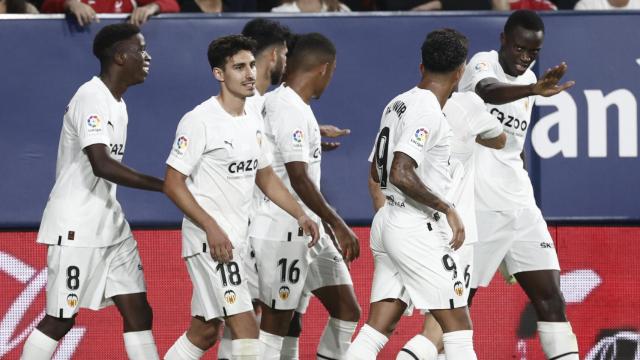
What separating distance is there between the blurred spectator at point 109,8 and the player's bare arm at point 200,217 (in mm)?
2276

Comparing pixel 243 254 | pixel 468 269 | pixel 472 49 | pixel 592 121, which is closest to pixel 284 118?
pixel 243 254

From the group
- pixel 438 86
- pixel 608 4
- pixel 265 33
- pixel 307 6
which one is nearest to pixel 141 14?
pixel 265 33

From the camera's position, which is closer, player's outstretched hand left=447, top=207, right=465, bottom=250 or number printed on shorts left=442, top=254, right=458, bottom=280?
player's outstretched hand left=447, top=207, right=465, bottom=250

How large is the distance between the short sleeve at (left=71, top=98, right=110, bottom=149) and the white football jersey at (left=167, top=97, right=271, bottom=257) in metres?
0.49

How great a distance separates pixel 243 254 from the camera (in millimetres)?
6477

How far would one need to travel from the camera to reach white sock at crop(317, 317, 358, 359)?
7320mm

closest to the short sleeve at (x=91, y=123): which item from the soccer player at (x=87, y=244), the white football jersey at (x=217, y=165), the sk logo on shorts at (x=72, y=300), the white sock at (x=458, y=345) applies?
the soccer player at (x=87, y=244)

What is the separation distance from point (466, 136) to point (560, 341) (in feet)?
4.33

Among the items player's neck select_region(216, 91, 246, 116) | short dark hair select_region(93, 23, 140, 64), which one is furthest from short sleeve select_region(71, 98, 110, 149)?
player's neck select_region(216, 91, 246, 116)

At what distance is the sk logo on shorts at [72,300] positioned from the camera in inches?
265

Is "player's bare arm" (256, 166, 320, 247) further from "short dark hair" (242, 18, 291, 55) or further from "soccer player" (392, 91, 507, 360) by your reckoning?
"short dark hair" (242, 18, 291, 55)

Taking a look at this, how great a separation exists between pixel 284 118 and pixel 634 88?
108 inches

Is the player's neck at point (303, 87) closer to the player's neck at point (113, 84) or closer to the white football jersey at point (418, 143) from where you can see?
the white football jersey at point (418, 143)

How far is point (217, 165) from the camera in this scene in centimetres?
641
